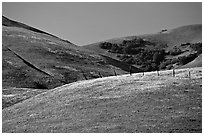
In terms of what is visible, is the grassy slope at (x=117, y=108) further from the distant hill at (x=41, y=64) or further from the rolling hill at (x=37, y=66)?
the distant hill at (x=41, y=64)

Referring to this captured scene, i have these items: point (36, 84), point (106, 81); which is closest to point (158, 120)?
point (106, 81)

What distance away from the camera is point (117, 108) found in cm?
4619

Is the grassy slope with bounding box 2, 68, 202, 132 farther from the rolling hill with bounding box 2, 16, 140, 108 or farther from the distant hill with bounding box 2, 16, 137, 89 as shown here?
the distant hill with bounding box 2, 16, 137, 89

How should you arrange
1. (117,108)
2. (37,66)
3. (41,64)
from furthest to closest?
(41,64)
(37,66)
(117,108)

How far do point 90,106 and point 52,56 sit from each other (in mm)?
89106

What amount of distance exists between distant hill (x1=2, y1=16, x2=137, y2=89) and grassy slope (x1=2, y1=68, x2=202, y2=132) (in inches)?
1366

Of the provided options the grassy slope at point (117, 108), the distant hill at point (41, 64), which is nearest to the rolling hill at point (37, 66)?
the distant hill at point (41, 64)

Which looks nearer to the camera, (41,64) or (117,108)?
(117,108)

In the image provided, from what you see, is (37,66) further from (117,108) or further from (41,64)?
(117,108)

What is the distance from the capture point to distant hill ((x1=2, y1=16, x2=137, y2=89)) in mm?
98900

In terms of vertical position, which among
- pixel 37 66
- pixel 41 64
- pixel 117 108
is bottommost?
pixel 41 64

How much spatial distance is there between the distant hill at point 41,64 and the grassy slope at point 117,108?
34.7 metres

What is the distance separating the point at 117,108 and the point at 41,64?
3040 inches

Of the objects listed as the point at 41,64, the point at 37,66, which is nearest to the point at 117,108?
the point at 37,66
